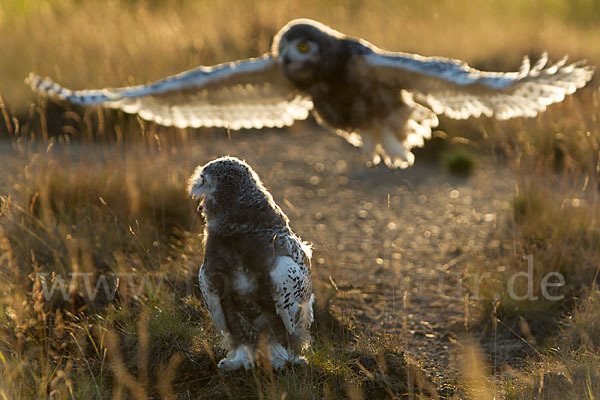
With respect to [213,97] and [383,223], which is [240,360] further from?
[383,223]

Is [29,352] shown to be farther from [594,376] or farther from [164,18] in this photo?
[164,18]

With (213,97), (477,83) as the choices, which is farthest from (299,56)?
(477,83)

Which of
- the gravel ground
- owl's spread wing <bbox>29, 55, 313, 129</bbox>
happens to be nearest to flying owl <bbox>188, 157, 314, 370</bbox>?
the gravel ground

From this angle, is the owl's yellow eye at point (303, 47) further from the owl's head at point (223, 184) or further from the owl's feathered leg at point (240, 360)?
the owl's feathered leg at point (240, 360)

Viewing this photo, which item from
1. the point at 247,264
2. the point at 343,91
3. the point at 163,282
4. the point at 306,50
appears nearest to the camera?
the point at 247,264

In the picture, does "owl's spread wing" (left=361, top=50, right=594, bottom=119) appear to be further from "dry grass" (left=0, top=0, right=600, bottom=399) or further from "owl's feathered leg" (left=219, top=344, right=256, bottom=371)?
"owl's feathered leg" (left=219, top=344, right=256, bottom=371)

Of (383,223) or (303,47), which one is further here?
(383,223)

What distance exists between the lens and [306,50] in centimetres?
534

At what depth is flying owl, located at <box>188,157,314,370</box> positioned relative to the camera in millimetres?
3416

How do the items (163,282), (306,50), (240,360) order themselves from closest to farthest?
1. (240,360)
2. (163,282)
3. (306,50)

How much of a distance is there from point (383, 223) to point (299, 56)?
233 centimetres

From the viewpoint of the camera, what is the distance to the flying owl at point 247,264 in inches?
134

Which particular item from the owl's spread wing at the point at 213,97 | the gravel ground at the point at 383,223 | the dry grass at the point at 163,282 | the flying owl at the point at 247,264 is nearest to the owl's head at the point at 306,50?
the owl's spread wing at the point at 213,97

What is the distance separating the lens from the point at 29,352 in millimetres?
3916
